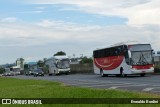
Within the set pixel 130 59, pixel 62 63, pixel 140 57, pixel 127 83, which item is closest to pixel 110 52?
pixel 130 59

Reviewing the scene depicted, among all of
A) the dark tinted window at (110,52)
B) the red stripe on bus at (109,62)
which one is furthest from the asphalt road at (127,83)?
the red stripe on bus at (109,62)

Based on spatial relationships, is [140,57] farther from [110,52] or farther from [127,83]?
[127,83]

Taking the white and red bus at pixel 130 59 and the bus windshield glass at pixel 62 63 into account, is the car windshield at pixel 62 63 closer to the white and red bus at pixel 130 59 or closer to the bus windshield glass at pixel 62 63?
the bus windshield glass at pixel 62 63

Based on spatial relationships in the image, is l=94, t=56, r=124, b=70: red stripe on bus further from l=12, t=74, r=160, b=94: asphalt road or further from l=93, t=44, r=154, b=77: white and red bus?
l=12, t=74, r=160, b=94: asphalt road

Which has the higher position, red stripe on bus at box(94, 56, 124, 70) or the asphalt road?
red stripe on bus at box(94, 56, 124, 70)

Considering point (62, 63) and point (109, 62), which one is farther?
point (62, 63)

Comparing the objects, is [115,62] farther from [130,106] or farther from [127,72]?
[130,106]

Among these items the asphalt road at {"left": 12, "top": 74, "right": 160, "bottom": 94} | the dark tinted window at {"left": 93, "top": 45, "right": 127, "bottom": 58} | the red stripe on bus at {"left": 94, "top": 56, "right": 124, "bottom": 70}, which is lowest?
the asphalt road at {"left": 12, "top": 74, "right": 160, "bottom": 94}

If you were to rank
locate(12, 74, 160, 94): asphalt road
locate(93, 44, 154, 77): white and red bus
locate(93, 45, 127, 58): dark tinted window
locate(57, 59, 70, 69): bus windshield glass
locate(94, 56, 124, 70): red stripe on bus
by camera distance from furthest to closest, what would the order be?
locate(57, 59, 70, 69): bus windshield glass < locate(94, 56, 124, 70): red stripe on bus < locate(93, 45, 127, 58): dark tinted window < locate(93, 44, 154, 77): white and red bus < locate(12, 74, 160, 94): asphalt road

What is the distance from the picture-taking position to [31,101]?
14.5m

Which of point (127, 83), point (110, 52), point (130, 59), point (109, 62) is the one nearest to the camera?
point (127, 83)

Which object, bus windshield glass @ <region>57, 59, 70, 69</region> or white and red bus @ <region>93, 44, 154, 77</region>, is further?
bus windshield glass @ <region>57, 59, 70, 69</region>

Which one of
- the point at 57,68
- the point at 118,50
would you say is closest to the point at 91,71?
the point at 57,68

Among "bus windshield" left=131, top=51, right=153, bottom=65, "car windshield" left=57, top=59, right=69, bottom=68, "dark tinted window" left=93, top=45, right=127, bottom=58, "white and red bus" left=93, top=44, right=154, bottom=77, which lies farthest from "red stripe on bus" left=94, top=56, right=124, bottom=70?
"car windshield" left=57, top=59, right=69, bottom=68
